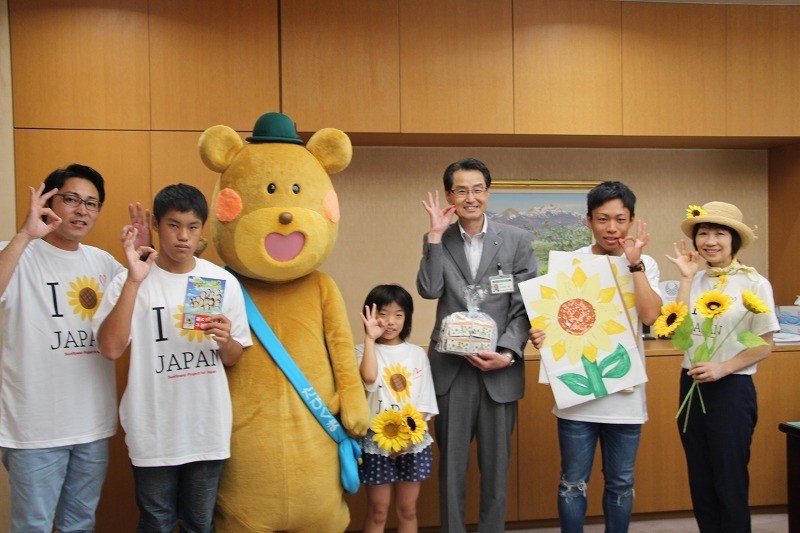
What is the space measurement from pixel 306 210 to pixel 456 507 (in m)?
1.32

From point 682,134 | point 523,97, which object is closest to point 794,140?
point 682,134

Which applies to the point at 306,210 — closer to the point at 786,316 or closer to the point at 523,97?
the point at 523,97

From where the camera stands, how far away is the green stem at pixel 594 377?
8.88ft

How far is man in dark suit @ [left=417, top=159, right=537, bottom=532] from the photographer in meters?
2.79

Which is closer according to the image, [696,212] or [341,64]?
[696,212]

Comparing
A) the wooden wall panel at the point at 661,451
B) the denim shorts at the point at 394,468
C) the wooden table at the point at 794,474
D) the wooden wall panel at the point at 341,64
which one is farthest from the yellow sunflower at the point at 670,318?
the wooden wall panel at the point at 341,64

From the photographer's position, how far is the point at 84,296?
7.82ft

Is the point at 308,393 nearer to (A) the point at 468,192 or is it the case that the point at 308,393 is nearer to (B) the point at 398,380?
(B) the point at 398,380

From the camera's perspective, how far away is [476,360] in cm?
272

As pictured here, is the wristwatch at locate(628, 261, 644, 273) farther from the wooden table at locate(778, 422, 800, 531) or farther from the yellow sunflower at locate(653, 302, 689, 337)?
the wooden table at locate(778, 422, 800, 531)

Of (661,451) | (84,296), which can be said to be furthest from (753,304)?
(84,296)

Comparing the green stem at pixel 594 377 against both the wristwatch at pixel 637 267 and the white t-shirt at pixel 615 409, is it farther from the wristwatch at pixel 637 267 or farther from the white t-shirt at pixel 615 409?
the wristwatch at pixel 637 267

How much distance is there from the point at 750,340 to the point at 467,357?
1.01m

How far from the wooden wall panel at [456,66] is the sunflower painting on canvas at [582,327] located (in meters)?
1.25
